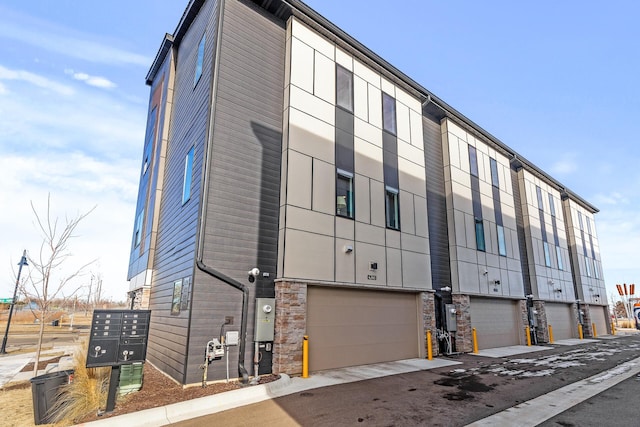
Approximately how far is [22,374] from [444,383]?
12.1 metres

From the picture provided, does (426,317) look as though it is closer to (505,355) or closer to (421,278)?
(421,278)

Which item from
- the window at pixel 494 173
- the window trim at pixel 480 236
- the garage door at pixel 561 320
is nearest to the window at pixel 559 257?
the garage door at pixel 561 320

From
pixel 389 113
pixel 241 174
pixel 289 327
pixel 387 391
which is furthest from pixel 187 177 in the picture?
pixel 387 391

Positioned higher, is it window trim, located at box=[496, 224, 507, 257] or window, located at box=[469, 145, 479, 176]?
window, located at box=[469, 145, 479, 176]

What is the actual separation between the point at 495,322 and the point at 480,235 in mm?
4238

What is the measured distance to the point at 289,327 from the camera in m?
9.18

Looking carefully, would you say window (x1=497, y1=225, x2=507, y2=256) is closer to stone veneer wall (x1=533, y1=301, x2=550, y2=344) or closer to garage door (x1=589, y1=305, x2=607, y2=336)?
stone veneer wall (x1=533, y1=301, x2=550, y2=344)

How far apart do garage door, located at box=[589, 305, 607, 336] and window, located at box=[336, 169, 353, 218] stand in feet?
82.8

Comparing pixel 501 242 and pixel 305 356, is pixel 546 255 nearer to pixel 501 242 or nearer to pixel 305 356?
pixel 501 242

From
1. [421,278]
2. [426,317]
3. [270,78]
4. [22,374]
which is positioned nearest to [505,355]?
[426,317]

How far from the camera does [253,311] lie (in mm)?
9102

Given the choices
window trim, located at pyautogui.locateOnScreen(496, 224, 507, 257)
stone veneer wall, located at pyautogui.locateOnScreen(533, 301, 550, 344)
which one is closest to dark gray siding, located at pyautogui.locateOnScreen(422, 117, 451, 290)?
window trim, located at pyautogui.locateOnScreen(496, 224, 507, 257)

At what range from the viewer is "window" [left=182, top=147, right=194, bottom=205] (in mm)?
10562

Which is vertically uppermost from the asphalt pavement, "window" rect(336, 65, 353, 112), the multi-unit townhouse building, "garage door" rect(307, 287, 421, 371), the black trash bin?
"window" rect(336, 65, 353, 112)
